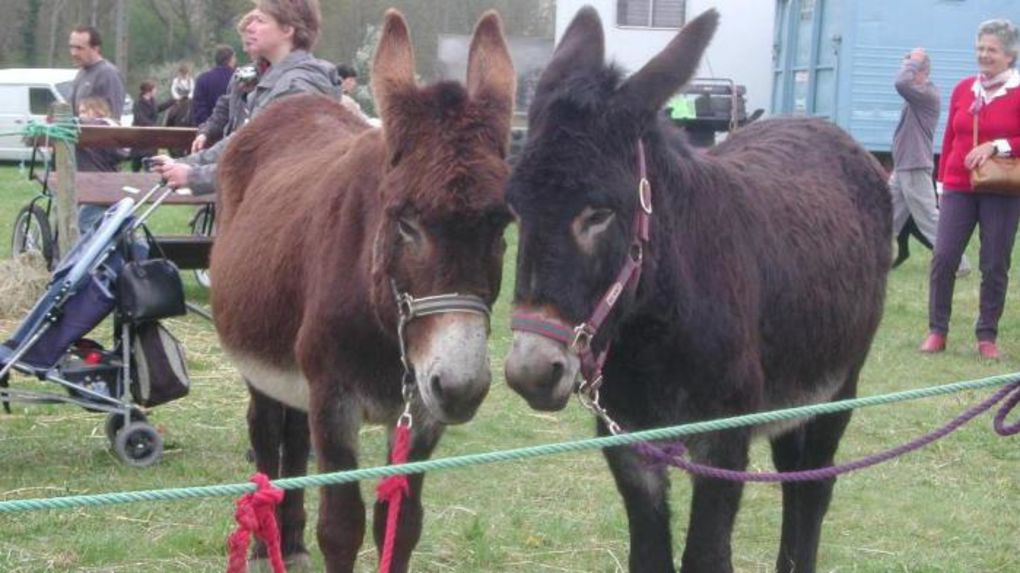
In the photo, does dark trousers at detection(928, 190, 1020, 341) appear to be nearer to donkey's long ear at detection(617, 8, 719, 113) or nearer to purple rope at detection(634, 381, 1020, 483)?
purple rope at detection(634, 381, 1020, 483)

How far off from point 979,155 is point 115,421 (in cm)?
516

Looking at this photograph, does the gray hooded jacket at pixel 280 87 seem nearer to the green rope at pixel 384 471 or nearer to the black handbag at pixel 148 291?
the black handbag at pixel 148 291

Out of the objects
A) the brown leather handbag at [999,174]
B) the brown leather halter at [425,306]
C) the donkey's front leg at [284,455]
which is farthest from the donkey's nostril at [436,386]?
the brown leather handbag at [999,174]

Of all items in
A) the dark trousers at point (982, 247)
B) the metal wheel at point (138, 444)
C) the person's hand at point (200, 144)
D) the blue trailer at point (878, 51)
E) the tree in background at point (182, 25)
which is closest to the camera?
the metal wheel at point (138, 444)

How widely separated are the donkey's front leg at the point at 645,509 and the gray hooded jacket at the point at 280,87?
86.4 inches

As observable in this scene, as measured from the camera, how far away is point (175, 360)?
19.4 feet

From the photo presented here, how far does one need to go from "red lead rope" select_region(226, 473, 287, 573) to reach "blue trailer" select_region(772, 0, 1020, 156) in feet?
50.7

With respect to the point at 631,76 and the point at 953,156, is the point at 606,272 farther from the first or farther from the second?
the point at 953,156

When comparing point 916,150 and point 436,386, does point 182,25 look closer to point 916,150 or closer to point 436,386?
point 916,150

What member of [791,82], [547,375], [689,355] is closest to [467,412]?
[547,375]

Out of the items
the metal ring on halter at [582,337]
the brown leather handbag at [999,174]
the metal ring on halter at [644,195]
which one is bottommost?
the brown leather handbag at [999,174]

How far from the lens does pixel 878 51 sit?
17.5 meters

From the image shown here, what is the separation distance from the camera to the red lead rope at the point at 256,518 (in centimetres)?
264

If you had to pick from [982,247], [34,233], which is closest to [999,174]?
[982,247]
